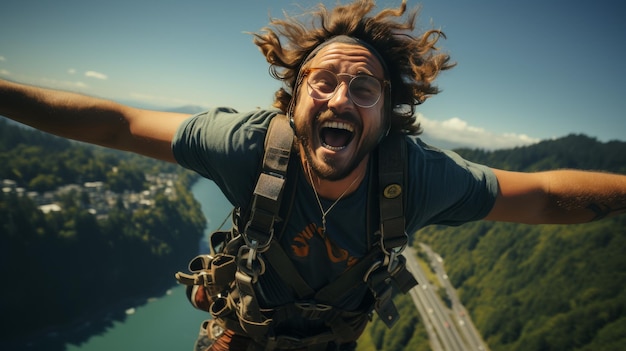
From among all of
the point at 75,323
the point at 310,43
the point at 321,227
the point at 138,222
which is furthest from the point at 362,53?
the point at 138,222

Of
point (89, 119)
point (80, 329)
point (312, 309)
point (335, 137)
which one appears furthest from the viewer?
point (80, 329)

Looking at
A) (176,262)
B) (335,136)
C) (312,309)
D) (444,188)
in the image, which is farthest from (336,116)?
(176,262)

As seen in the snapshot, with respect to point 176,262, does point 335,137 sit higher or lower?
higher

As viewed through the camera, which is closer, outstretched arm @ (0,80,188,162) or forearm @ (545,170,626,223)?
outstretched arm @ (0,80,188,162)

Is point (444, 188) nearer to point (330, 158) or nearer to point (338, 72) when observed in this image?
point (330, 158)

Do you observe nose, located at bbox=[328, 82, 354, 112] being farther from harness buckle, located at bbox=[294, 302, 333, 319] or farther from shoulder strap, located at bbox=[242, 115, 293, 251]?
harness buckle, located at bbox=[294, 302, 333, 319]

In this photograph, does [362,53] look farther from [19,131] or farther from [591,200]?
[19,131]

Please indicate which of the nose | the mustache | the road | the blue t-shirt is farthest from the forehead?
the road

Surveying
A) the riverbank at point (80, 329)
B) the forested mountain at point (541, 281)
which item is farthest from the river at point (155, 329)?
the forested mountain at point (541, 281)
